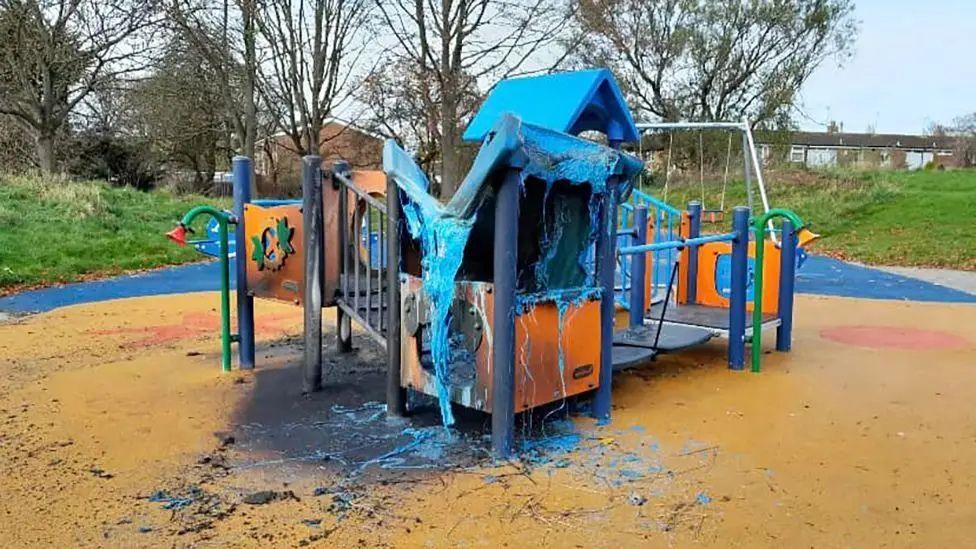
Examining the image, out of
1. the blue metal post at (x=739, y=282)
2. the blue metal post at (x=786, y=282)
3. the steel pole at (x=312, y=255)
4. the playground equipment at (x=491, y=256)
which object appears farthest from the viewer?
the blue metal post at (x=786, y=282)

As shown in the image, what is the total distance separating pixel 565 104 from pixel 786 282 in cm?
279

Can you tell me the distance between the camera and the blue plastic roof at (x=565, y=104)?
4.09 m

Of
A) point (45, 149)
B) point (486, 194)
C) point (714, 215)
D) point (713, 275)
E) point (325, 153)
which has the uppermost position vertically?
point (325, 153)

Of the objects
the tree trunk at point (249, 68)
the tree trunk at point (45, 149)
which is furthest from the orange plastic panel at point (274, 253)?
the tree trunk at point (45, 149)

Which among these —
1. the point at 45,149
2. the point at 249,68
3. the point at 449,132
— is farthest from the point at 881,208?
the point at 45,149

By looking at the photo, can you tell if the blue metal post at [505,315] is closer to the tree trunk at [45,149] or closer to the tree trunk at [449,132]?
the tree trunk at [449,132]

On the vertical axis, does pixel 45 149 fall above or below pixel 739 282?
above

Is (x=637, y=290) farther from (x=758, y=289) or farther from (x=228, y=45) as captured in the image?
(x=228, y=45)

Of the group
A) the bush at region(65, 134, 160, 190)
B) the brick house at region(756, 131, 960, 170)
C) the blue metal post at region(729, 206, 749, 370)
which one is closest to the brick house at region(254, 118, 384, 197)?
the bush at region(65, 134, 160, 190)

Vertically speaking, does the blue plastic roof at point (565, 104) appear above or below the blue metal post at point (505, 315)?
above

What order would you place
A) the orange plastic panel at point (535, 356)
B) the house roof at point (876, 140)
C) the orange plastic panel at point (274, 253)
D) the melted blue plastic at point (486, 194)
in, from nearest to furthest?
the melted blue plastic at point (486, 194) → the orange plastic panel at point (535, 356) → the orange plastic panel at point (274, 253) → the house roof at point (876, 140)

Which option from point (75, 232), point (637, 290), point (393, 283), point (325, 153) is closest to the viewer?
point (393, 283)

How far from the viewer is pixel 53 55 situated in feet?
59.3

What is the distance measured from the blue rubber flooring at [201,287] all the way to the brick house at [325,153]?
39.2ft
